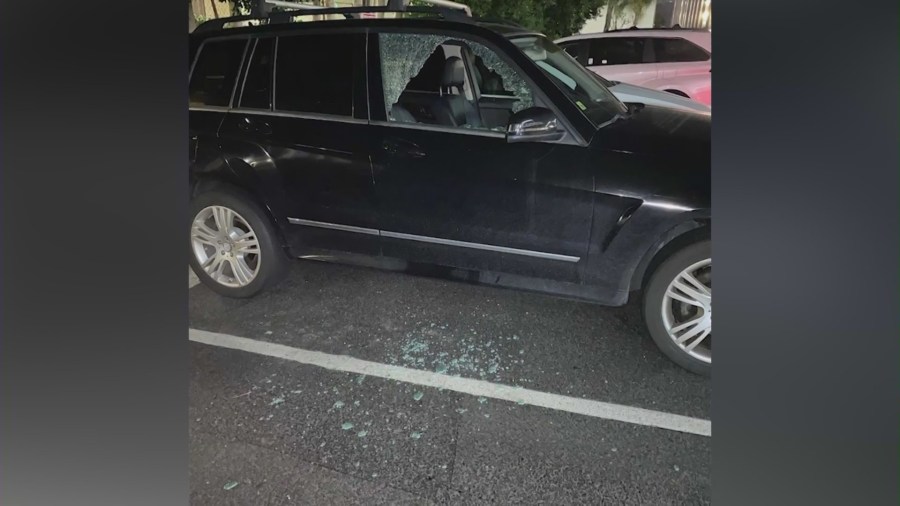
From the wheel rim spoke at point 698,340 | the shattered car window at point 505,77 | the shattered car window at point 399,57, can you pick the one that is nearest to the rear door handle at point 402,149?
the shattered car window at point 399,57

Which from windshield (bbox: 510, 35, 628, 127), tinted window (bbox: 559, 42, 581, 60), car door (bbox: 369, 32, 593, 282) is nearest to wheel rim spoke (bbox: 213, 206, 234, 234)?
car door (bbox: 369, 32, 593, 282)

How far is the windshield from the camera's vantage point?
2385 mm

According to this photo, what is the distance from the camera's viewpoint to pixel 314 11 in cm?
256

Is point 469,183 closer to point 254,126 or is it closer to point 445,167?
point 445,167

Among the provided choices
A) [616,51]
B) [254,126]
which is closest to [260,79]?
[254,126]

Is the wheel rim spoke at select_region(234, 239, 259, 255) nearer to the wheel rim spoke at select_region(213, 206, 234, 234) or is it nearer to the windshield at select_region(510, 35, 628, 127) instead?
the wheel rim spoke at select_region(213, 206, 234, 234)

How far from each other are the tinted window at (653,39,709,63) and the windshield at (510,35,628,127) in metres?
1.22

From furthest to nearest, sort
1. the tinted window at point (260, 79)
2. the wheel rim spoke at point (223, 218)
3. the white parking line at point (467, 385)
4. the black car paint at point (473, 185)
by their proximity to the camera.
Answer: the wheel rim spoke at point (223, 218)
the tinted window at point (260, 79)
the black car paint at point (473, 185)
the white parking line at point (467, 385)

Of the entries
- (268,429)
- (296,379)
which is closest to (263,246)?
(296,379)

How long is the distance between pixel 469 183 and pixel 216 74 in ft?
3.69

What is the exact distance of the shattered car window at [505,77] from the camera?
2.35m

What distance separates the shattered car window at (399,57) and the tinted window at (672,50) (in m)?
1.82

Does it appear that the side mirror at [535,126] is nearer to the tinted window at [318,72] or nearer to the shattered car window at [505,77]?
the shattered car window at [505,77]
